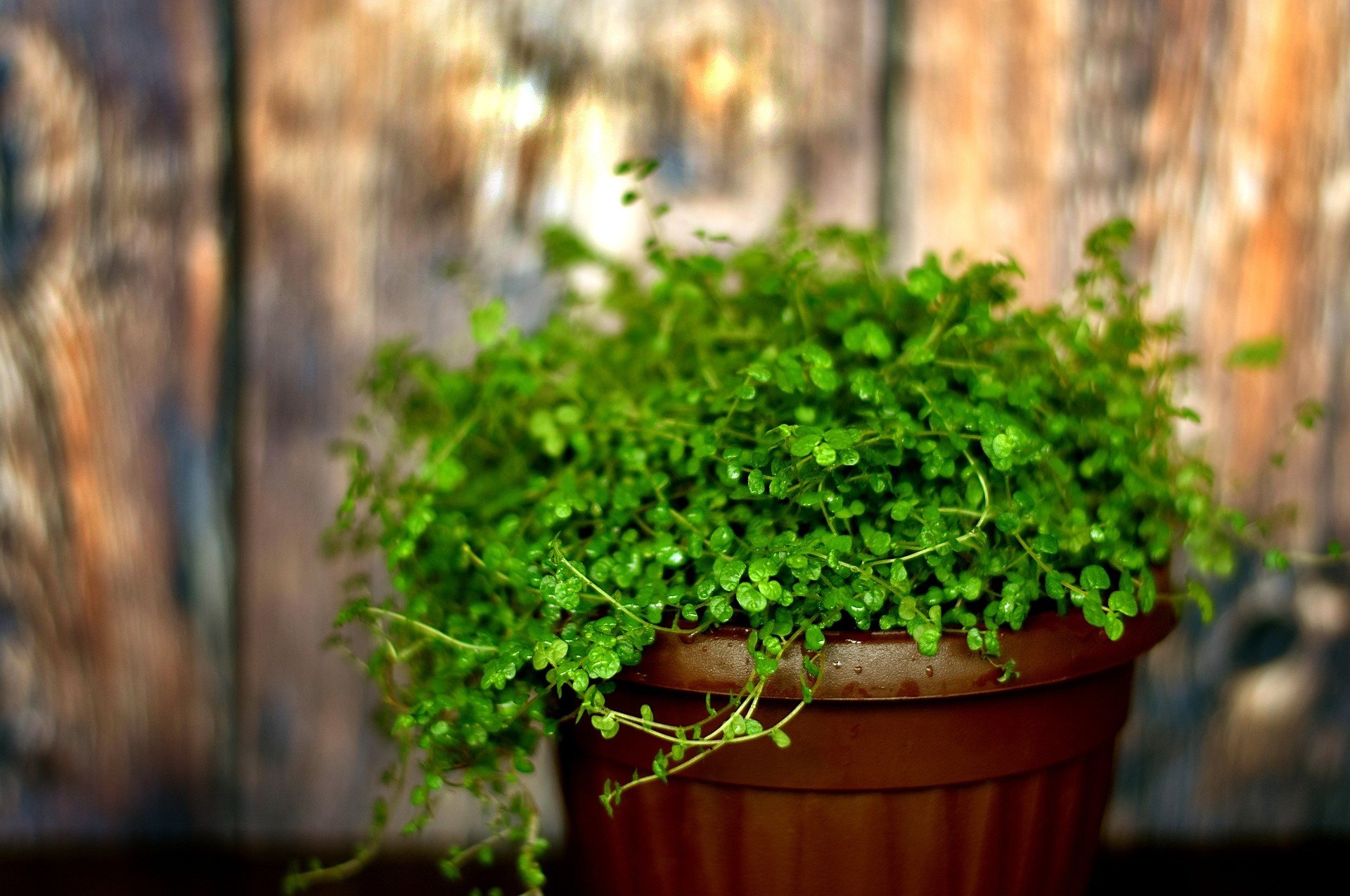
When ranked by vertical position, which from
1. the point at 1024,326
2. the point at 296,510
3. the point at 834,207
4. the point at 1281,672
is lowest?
the point at 1281,672

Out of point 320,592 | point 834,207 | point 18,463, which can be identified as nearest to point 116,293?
point 18,463

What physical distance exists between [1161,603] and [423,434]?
621mm

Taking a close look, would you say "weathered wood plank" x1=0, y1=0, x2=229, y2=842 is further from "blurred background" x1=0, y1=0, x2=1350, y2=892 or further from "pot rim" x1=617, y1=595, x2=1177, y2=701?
"pot rim" x1=617, y1=595, x2=1177, y2=701

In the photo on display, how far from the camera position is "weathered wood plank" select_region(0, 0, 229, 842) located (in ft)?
3.86

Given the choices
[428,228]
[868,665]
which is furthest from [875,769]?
[428,228]

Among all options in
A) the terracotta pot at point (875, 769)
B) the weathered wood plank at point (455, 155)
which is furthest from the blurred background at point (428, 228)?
the terracotta pot at point (875, 769)

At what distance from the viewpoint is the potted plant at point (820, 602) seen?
0.65 m

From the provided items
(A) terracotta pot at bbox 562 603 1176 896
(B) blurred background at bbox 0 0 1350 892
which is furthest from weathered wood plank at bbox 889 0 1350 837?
(A) terracotta pot at bbox 562 603 1176 896

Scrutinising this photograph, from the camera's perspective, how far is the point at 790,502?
2.24 feet

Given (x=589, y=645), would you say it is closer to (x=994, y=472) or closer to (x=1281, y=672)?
(x=994, y=472)

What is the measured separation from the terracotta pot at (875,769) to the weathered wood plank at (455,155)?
65 centimetres

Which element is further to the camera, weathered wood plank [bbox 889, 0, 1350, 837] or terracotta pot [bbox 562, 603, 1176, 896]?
weathered wood plank [bbox 889, 0, 1350, 837]

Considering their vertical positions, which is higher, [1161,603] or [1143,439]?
[1143,439]

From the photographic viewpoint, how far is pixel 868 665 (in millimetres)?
648
